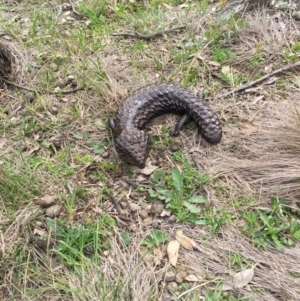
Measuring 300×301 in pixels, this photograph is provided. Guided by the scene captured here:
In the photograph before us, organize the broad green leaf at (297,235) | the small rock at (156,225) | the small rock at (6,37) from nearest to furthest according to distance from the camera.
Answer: the broad green leaf at (297,235) < the small rock at (156,225) < the small rock at (6,37)

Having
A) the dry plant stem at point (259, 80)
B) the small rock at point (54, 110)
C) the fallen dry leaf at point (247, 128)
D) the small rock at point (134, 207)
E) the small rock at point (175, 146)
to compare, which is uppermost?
the small rock at point (54, 110)

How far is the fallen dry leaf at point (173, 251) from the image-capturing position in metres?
3.05

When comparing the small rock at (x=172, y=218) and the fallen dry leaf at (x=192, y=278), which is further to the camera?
the small rock at (x=172, y=218)

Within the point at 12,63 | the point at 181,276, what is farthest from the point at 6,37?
the point at 181,276

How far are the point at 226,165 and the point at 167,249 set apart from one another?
84 centimetres

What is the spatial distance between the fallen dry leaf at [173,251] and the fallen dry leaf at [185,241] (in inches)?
1.2

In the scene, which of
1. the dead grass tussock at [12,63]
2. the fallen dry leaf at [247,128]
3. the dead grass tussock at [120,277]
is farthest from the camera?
the dead grass tussock at [12,63]

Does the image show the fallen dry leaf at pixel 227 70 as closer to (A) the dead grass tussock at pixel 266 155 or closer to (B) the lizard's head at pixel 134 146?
(A) the dead grass tussock at pixel 266 155

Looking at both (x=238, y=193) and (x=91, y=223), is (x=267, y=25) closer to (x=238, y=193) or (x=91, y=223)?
(x=238, y=193)

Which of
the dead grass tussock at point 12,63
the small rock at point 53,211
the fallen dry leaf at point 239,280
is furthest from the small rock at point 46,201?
the dead grass tussock at point 12,63

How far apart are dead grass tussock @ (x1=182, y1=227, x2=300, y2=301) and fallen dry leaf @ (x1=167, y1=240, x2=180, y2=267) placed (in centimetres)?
6

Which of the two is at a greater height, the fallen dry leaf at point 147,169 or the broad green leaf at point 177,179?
the fallen dry leaf at point 147,169

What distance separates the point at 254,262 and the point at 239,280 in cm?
18

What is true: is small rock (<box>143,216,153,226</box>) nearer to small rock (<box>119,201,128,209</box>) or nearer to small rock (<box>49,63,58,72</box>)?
small rock (<box>119,201,128,209</box>)
